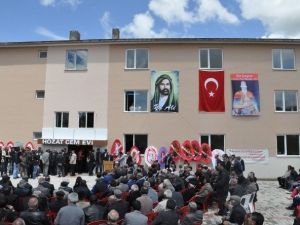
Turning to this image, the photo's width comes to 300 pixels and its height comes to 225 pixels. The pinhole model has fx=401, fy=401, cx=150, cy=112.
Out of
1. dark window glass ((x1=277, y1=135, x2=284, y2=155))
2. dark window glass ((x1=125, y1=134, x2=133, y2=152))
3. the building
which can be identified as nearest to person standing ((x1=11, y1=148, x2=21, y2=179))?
the building

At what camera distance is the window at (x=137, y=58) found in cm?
2542

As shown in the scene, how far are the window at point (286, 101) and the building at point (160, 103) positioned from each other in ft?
0.20

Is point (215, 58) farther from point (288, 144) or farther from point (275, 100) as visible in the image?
point (288, 144)

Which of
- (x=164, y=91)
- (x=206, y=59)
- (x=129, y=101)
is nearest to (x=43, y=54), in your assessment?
(x=129, y=101)

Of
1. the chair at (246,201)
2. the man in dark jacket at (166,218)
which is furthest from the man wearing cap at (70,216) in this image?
the chair at (246,201)

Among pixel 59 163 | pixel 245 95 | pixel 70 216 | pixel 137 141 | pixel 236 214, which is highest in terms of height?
pixel 245 95

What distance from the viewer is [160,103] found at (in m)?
24.7

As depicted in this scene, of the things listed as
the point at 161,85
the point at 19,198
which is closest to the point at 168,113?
the point at 161,85

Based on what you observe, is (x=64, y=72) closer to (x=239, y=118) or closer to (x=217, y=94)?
(x=217, y=94)

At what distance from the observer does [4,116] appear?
85.6 ft

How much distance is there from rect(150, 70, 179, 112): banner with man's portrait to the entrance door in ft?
16.0

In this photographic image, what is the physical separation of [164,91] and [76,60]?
20.2ft

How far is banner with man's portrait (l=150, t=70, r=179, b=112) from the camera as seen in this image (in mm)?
24625

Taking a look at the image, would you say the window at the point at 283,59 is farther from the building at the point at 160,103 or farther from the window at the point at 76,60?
the window at the point at 76,60
